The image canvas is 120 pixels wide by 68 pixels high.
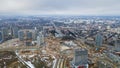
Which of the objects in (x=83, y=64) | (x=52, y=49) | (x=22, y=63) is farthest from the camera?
(x=52, y=49)

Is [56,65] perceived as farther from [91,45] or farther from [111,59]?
[91,45]

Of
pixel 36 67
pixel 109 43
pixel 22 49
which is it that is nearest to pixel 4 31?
pixel 22 49

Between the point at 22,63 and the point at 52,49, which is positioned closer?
the point at 22,63

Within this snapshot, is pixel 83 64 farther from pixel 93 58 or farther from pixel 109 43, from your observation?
pixel 109 43

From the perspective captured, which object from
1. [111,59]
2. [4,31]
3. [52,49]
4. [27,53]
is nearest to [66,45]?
[52,49]

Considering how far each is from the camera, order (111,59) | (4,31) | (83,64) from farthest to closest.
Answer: (4,31) < (111,59) < (83,64)

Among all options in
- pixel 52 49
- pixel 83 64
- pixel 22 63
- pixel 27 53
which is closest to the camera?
pixel 83 64

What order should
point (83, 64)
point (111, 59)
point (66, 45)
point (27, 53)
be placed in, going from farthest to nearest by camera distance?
point (66, 45)
point (27, 53)
point (111, 59)
point (83, 64)

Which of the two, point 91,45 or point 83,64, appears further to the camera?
point 91,45
